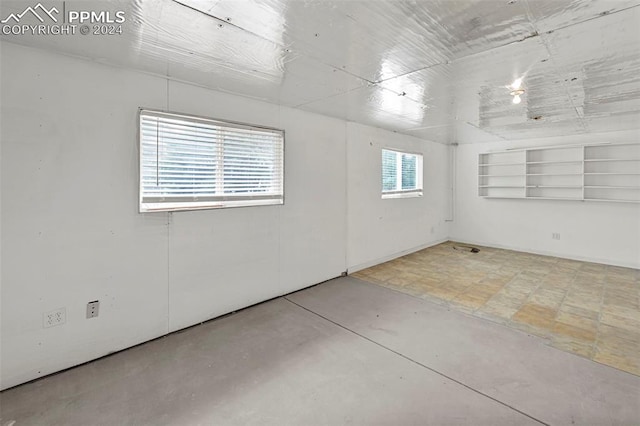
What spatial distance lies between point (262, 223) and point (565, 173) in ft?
19.0

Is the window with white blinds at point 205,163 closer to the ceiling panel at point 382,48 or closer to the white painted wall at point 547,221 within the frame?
the ceiling panel at point 382,48

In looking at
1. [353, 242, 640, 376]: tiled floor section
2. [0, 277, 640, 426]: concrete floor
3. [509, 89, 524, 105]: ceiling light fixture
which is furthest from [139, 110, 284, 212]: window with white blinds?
[509, 89, 524, 105]: ceiling light fixture

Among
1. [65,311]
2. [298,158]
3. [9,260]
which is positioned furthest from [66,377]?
[298,158]

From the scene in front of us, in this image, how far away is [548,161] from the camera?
5633mm

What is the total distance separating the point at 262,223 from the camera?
3328 millimetres

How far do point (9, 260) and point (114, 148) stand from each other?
3.33 feet

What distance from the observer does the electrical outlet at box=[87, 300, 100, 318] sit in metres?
2.24

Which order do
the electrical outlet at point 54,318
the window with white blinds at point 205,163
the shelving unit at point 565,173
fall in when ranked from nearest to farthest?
1. the electrical outlet at point 54,318
2. the window with white blinds at point 205,163
3. the shelving unit at point 565,173

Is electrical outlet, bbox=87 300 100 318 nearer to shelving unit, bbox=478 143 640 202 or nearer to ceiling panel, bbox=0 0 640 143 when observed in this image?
ceiling panel, bbox=0 0 640 143

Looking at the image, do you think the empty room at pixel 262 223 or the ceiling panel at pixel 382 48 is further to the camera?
the empty room at pixel 262 223

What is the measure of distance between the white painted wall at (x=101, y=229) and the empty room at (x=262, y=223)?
1 centimetres

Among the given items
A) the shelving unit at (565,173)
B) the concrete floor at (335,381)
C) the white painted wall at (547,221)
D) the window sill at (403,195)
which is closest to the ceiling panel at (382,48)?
the window sill at (403,195)

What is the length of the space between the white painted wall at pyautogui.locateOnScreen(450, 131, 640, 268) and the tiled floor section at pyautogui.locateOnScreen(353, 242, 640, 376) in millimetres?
313

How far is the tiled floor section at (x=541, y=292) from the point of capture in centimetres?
257
